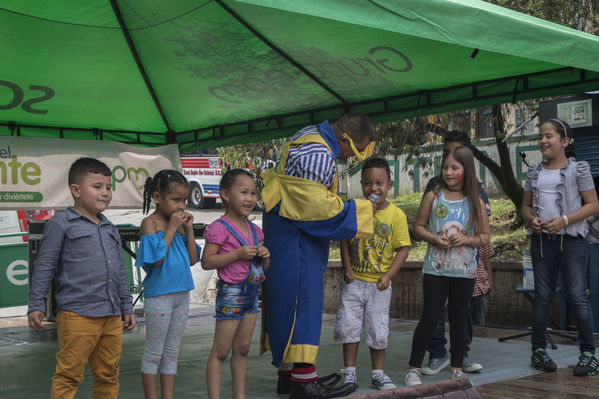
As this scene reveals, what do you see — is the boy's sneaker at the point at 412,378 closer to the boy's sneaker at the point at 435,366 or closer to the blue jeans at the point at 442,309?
the blue jeans at the point at 442,309

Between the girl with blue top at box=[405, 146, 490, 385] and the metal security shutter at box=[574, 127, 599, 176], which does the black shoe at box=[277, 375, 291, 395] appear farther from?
the metal security shutter at box=[574, 127, 599, 176]

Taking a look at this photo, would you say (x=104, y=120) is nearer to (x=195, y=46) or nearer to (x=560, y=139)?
(x=195, y=46)

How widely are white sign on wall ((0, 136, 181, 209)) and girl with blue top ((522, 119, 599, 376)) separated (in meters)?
4.57

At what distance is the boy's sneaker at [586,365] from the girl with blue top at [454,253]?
90 cm

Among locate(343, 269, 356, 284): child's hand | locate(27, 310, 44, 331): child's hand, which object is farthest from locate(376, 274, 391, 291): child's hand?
locate(27, 310, 44, 331): child's hand

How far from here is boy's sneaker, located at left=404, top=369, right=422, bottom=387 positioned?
438 centimetres

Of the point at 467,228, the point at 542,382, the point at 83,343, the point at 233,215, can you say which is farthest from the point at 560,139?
the point at 83,343

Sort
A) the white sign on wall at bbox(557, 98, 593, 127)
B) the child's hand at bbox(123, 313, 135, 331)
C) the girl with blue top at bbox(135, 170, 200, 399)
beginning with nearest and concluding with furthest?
the child's hand at bbox(123, 313, 135, 331) → the girl with blue top at bbox(135, 170, 200, 399) → the white sign on wall at bbox(557, 98, 593, 127)

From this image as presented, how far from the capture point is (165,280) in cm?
356

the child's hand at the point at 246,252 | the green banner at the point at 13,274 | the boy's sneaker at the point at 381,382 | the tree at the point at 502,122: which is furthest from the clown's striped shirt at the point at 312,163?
the green banner at the point at 13,274

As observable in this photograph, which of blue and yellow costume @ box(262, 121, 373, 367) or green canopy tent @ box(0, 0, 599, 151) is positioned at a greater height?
green canopy tent @ box(0, 0, 599, 151)

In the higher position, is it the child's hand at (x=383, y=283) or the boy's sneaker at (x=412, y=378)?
the child's hand at (x=383, y=283)

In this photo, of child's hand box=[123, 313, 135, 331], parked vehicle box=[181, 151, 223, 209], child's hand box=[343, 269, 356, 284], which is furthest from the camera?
parked vehicle box=[181, 151, 223, 209]

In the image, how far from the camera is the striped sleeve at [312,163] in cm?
388
